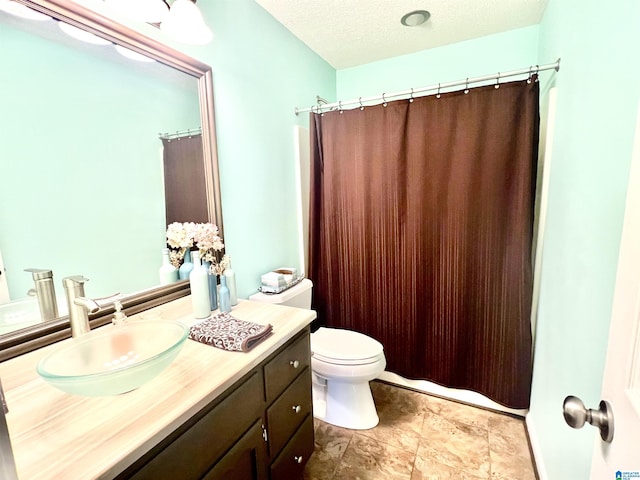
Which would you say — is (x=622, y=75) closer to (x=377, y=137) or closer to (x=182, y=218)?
(x=377, y=137)

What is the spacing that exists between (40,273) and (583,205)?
184cm

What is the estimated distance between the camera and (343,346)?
182cm

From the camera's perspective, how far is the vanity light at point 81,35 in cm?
102

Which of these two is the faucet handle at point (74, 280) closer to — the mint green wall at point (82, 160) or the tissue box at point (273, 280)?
the mint green wall at point (82, 160)

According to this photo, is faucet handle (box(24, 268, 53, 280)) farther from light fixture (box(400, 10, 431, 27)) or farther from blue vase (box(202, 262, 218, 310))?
light fixture (box(400, 10, 431, 27))

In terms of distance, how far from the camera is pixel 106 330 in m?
1.00

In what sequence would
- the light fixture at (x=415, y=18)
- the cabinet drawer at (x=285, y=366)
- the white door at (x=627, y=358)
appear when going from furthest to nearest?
the light fixture at (x=415, y=18) < the cabinet drawer at (x=285, y=366) < the white door at (x=627, y=358)

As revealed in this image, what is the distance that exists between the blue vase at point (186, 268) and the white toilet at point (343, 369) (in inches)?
16.3

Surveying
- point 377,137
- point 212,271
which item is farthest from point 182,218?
point 377,137

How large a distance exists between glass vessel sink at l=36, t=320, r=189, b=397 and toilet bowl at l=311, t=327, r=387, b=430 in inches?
37.0

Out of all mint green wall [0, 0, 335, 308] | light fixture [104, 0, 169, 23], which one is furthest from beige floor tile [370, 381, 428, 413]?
light fixture [104, 0, 169, 23]

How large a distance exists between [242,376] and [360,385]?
1053mm

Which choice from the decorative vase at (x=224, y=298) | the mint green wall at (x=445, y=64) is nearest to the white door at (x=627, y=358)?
the decorative vase at (x=224, y=298)

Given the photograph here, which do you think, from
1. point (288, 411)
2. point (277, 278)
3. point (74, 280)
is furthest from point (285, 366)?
point (74, 280)
